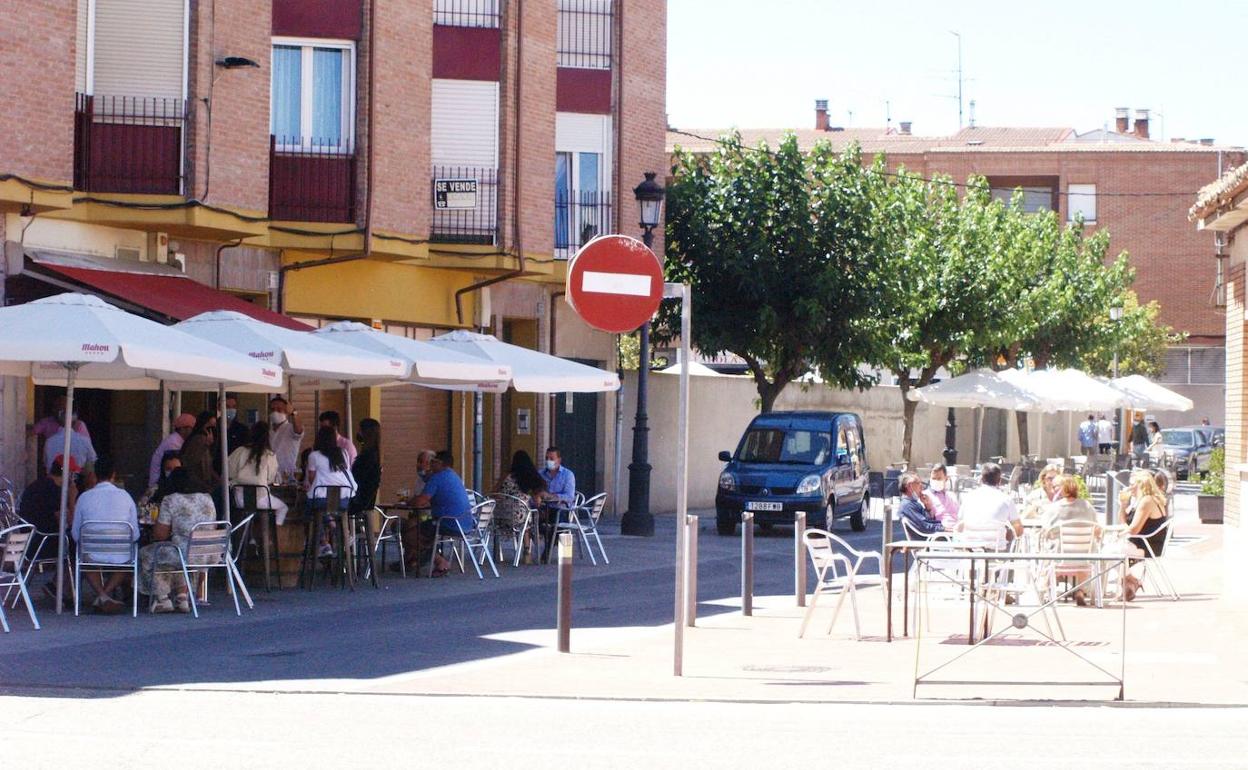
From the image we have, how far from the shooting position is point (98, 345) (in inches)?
593

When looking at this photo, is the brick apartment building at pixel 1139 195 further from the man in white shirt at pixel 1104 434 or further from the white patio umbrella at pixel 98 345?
the white patio umbrella at pixel 98 345

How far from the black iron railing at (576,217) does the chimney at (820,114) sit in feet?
202

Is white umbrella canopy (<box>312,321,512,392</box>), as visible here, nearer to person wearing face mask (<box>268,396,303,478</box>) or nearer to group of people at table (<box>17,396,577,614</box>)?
group of people at table (<box>17,396,577,614</box>)

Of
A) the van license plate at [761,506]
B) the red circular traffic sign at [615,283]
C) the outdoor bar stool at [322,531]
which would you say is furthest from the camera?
the van license plate at [761,506]

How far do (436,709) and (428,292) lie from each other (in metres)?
17.6

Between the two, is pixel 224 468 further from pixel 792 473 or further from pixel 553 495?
pixel 792 473

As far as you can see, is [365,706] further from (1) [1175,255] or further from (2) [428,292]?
(1) [1175,255]

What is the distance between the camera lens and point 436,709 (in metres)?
10.8

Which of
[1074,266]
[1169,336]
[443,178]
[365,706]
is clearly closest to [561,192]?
[443,178]

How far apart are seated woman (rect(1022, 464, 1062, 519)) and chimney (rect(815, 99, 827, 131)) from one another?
7142 cm

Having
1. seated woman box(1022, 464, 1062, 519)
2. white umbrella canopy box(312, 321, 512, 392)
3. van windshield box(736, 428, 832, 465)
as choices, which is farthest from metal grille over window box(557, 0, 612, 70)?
seated woman box(1022, 464, 1062, 519)

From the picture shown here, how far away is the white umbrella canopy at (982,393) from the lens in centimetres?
3438

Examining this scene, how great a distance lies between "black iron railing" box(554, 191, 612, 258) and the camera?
1192 inches

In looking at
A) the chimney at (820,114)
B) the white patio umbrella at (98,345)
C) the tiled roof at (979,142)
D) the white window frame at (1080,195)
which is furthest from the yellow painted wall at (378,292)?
the chimney at (820,114)
